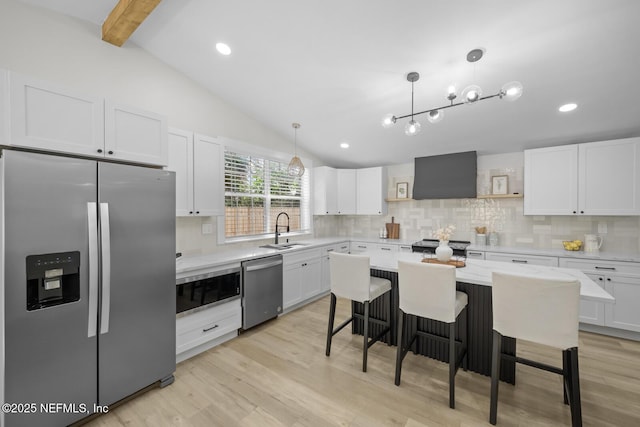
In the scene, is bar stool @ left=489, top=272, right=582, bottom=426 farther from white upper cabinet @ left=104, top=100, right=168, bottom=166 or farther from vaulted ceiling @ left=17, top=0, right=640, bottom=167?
white upper cabinet @ left=104, top=100, right=168, bottom=166

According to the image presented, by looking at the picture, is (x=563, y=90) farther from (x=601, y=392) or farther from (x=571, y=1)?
(x=601, y=392)

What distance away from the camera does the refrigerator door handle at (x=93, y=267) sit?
1.67 m

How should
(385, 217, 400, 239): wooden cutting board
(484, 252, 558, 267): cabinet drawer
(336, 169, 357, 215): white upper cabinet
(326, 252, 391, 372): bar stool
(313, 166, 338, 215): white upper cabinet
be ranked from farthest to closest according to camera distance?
1. (336, 169, 357, 215): white upper cabinet
2. (385, 217, 400, 239): wooden cutting board
3. (313, 166, 338, 215): white upper cabinet
4. (484, 252, 558, 267): cabinet drawer
5. (326, 252, 391, 372): bar stool

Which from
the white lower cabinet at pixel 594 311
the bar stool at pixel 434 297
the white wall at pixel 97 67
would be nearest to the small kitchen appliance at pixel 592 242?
the white lower cabinet at pixel 594 311

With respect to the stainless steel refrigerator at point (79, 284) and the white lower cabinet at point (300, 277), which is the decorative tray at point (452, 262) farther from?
the stainless steel refrigerator at point (79, 284)

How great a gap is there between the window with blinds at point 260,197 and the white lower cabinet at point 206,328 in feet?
3.67

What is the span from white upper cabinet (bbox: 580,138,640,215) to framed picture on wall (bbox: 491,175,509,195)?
82 centimetres

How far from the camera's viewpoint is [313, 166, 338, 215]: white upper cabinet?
486 centimetres

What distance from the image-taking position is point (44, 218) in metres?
1.52

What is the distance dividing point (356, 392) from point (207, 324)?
1.59 m

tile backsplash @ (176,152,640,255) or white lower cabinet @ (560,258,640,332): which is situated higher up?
tile backsplash @ (176,152,640,255)

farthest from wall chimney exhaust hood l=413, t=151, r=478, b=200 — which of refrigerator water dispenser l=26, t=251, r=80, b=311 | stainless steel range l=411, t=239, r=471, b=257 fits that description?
refrigerator water dispenser l=26, t=251, r=80, b=311

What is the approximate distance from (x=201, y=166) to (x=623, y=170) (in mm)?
5008

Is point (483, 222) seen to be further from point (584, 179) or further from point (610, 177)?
point (610, 177)
